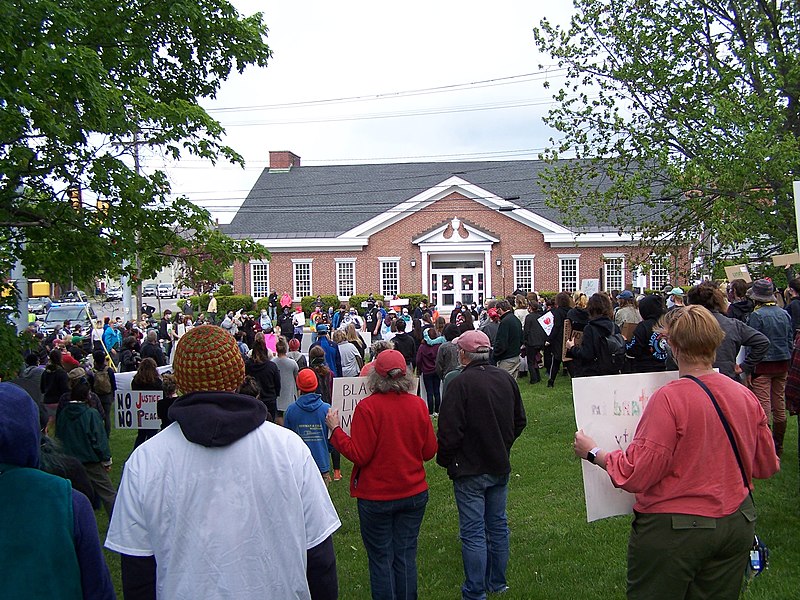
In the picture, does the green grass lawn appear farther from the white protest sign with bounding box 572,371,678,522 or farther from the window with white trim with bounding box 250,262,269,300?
the window with white trim with bounding box 250,262,269,300

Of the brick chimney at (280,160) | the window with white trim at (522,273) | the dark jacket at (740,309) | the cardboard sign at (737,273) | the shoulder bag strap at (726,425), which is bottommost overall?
the shoulder bag strap at (726,425)

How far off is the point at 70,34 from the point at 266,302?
114ft

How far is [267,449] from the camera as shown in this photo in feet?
8.81

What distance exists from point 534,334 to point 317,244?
29969 mm

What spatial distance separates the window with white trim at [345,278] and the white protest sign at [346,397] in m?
38.1

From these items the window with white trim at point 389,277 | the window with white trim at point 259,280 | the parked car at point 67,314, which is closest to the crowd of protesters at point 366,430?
the parked car at point 67,314

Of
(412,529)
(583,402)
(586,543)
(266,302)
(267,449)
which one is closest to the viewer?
(267,449)

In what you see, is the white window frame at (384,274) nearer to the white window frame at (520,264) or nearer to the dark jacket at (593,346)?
the white window frame at (520,264)

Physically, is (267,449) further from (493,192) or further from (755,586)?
(493,192)

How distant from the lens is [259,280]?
4572cm

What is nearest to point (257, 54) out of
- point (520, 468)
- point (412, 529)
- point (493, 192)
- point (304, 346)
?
point (520, 468)

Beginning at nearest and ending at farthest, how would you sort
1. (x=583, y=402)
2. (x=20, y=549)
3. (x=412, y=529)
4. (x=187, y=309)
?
(x=20, y=549) → (x=583, y=402) → (x=412, y=529) → (x=187, y=309)

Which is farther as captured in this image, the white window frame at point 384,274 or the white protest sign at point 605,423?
the white window frame at point 384,274

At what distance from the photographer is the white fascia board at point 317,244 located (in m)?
44.3
